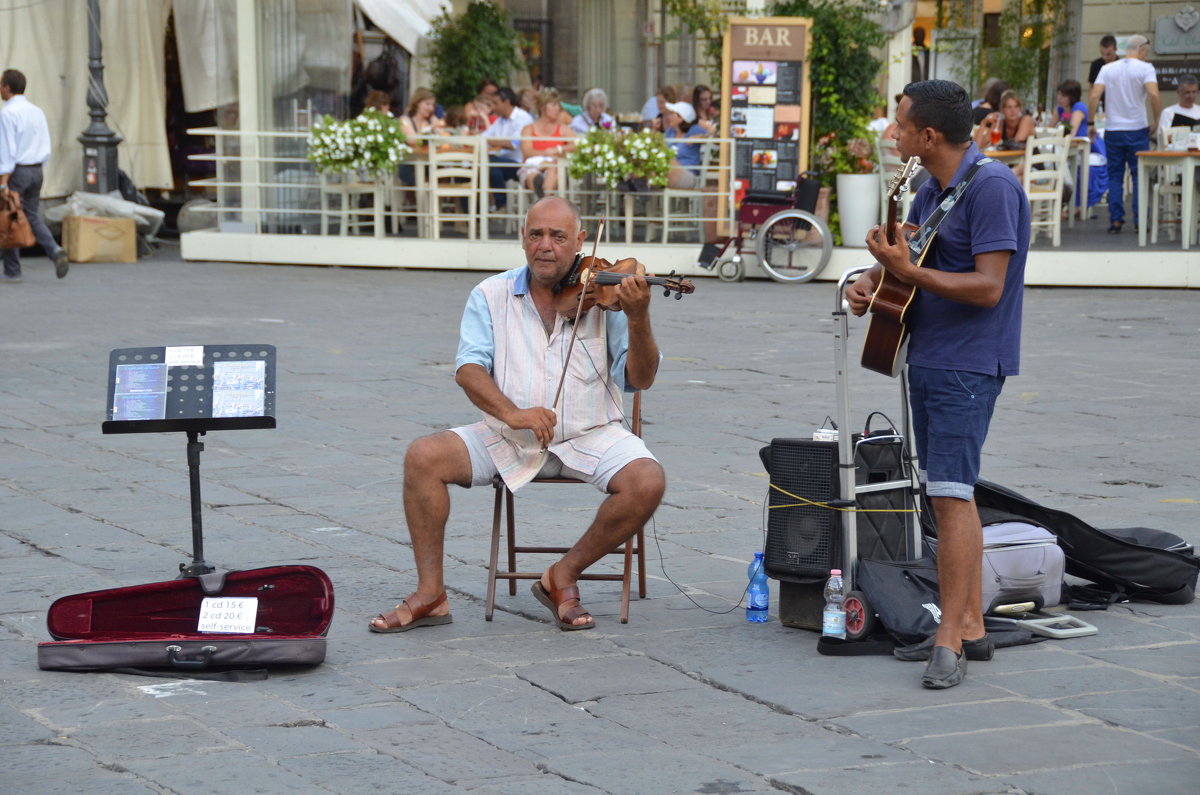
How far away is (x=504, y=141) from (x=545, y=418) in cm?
1070

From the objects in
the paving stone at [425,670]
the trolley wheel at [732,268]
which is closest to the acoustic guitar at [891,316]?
the paving stone at [425,670]

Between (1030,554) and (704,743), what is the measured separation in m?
1.49

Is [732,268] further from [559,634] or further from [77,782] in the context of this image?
[77,782]

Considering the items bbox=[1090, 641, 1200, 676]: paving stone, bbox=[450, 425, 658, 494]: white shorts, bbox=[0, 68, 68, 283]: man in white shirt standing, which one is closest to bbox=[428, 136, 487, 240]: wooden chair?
bbox=[0, 68, 68, 283]: man in white shirt standing

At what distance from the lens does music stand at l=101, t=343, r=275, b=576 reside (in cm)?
477

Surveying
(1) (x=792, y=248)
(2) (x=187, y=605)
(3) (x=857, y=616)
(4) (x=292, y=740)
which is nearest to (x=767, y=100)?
(1) (x=792, y=248)

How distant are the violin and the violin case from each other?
42.8 inches

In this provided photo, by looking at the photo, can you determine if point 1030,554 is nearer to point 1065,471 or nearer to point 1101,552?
point 1101,552

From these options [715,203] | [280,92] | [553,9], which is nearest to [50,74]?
[280,92]

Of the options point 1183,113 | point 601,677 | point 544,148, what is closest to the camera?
point 601,677

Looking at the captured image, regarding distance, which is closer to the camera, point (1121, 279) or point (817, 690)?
point (817, 690)

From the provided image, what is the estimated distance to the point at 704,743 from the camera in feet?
12.3

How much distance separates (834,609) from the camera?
176 inches

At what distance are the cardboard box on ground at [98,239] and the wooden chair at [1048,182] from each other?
333 inches
